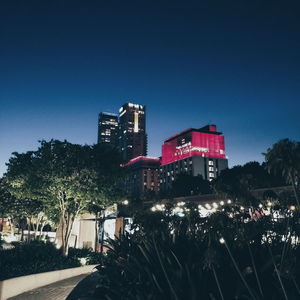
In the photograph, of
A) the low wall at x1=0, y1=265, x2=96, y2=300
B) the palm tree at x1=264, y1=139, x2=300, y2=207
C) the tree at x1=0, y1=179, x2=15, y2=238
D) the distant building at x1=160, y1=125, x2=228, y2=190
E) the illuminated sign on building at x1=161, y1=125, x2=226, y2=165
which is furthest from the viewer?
the distant building at x1=160, y1=125, x2=228, y2=190

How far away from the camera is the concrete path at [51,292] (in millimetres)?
8297

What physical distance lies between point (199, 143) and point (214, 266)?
10857cm

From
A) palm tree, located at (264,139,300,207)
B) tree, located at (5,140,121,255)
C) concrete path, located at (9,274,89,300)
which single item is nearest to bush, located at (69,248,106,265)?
tree, located at (5,140,121,255)

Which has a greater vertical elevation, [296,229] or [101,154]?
[101,154]

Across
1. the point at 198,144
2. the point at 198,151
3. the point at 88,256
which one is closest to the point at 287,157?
the point at 88,256

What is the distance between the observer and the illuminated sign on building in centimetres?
11088

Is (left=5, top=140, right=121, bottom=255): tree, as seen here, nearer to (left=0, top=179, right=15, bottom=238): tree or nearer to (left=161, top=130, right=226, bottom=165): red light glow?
(left=0, top=179, right=15, bottom=238): tree

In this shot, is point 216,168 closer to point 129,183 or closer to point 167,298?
point 129,183

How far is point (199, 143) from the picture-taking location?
4397 inches

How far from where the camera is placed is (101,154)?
16.8m

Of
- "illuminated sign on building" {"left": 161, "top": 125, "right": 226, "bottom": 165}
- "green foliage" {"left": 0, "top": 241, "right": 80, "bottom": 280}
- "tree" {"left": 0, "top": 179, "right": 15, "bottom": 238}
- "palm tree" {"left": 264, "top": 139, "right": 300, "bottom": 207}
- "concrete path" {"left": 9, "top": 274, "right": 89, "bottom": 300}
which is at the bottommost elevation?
"concrete path" {"left": 9, "top": 274, "right": 89, "bottom": 300}

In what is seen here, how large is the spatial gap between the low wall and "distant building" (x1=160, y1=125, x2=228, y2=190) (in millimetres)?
100416

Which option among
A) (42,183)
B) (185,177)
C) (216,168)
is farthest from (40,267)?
(216,168)

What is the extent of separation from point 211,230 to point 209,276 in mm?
1210
